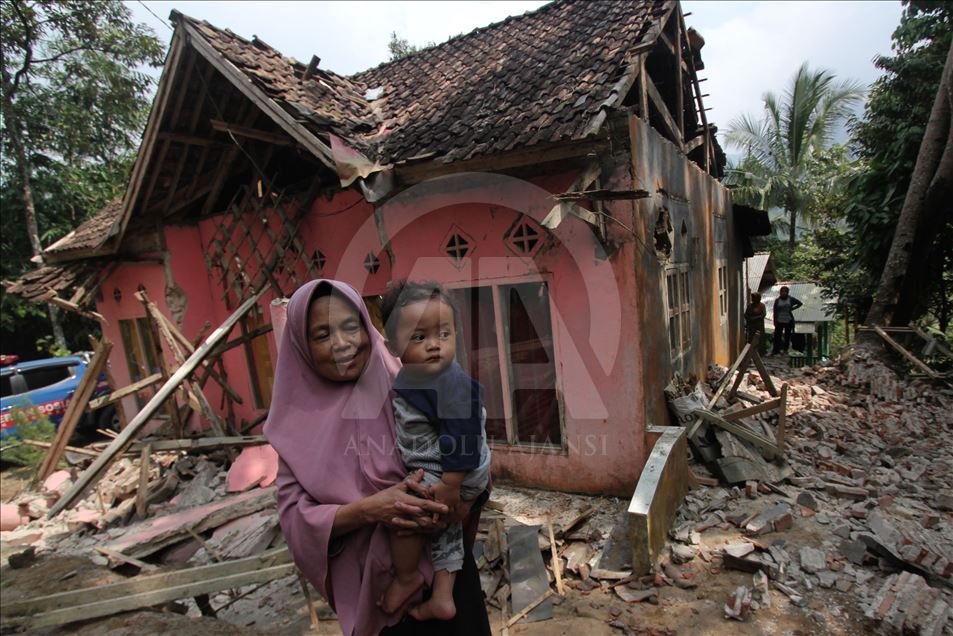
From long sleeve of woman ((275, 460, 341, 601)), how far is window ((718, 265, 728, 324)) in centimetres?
942

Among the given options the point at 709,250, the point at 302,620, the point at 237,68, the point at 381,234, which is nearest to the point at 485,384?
the point at 381,234

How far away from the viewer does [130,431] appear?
5.58 m

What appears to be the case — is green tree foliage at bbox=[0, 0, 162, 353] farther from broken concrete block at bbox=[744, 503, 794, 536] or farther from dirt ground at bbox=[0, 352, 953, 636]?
broken concrete block at bbox=[744, 503, 794, 536]

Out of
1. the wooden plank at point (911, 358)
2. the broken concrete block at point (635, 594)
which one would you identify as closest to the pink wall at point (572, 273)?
the broken concrete block at point (635, 594)

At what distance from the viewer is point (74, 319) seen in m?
15.1

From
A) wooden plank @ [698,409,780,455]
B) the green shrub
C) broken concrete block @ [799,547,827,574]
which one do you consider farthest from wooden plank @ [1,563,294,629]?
the green shrub

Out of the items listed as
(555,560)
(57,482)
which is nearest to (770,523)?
(555,560)

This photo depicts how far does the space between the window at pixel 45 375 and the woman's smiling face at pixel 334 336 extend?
38.1ft

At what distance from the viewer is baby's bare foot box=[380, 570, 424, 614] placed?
1.58m

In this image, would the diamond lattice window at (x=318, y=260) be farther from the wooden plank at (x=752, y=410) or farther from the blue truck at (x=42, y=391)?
the blue truck at (x=42, y=391)

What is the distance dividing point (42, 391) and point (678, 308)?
1192cm

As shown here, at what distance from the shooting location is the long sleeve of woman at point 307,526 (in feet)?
4.92

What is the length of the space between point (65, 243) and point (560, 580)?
9.31m

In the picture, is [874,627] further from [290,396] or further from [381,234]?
[381,234]
